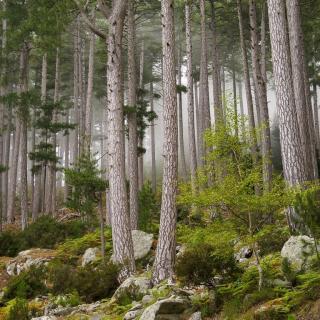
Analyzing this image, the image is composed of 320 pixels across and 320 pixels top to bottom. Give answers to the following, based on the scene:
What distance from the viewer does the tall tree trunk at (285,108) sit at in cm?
873

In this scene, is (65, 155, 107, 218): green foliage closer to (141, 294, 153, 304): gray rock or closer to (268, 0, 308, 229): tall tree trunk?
(141, 294, 153, 304): gray rock

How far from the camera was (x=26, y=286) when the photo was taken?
10.3 m

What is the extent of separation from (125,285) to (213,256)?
283 centimetres

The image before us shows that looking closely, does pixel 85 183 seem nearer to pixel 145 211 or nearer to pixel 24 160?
pixel 145 211

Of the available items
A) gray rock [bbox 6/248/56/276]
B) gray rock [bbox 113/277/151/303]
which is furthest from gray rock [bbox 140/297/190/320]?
gray rock [bbox 6/248/56/276]

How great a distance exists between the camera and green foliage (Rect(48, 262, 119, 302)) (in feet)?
31.0

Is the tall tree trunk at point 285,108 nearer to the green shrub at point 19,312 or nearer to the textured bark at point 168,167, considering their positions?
the textured bark at point 168,167

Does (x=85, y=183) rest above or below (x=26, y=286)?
above

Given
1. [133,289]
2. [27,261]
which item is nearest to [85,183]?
[27,261]

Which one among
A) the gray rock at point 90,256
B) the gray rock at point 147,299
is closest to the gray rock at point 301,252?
the gray rock at point 147,299

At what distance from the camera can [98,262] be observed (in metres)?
12.1

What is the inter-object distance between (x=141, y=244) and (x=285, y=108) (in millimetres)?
5921

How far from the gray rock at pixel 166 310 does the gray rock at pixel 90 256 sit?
6.16 m

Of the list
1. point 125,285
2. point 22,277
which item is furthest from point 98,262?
point 125,285
